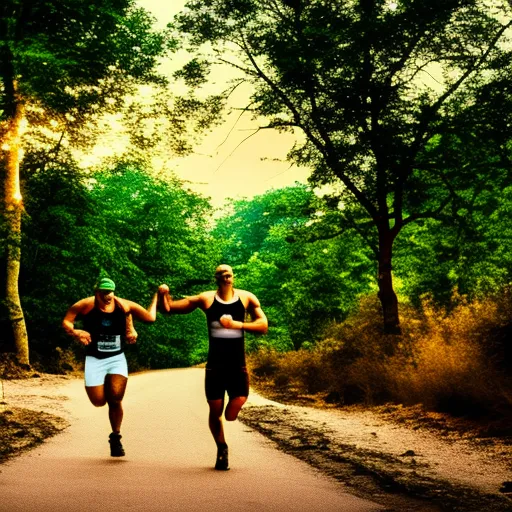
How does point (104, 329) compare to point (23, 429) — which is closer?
point (104, 329)

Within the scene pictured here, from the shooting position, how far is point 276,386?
26.9 metres

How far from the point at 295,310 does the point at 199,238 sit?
20.1m

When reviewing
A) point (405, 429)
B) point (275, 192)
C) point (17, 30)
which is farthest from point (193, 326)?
point (405, 429)

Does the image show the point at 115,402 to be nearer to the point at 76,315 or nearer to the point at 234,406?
the point at 76,315

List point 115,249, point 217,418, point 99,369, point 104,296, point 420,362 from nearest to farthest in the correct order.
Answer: point 217,418, point 104,296, point 99,369, point 420,362, point 115,249

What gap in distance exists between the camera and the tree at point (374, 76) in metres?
18.7

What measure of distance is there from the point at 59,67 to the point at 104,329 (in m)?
18.8

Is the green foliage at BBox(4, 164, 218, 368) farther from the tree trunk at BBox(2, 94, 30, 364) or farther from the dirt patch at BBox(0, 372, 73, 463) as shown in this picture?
the dirt patch at BBox(0, 372, 73, 463)

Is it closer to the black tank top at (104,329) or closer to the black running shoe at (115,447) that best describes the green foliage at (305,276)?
Answer: the black tank top at (104,329)

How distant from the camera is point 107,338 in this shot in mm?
8594

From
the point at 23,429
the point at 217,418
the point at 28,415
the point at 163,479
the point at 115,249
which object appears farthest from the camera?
the point at 115,249

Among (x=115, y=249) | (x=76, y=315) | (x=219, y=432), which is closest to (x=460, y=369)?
(x=219, y=432)

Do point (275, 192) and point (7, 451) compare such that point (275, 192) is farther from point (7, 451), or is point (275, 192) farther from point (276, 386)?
point (7, 451)

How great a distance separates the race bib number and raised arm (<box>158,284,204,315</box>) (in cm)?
105
